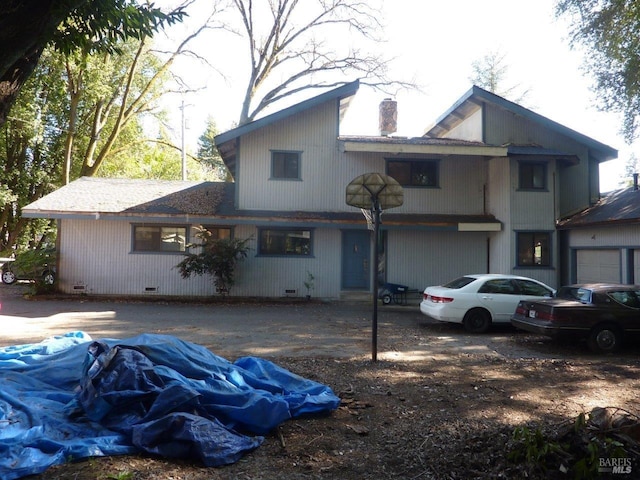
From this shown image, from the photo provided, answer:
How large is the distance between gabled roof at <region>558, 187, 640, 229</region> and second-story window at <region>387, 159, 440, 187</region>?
490cm

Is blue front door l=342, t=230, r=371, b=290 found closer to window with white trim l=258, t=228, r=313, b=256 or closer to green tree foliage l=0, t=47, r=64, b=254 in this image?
window with white trim l=258, t=228, r=313, b=256

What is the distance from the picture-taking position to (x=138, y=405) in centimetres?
440

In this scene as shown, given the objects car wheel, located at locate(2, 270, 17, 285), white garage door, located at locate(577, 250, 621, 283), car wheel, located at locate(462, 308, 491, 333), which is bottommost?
car wheel, located at locate(462, 308, 491, 333)

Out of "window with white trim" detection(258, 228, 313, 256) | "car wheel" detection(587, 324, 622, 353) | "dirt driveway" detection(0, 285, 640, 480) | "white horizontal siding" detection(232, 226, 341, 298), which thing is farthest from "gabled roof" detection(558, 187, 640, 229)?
"window with white trim" detection(258, 228, 313, 256)

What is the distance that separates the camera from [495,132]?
17688 millimetres

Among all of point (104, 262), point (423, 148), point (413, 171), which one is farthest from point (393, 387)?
point (104, 262)

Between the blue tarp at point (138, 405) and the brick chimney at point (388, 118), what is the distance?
16186 millimetres

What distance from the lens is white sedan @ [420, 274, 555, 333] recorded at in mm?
11312

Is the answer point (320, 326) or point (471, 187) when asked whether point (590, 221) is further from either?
point (320, 326)

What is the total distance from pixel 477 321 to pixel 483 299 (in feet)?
1.92

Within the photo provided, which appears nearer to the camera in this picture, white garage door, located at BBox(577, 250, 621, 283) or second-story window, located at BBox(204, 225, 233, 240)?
white garage door, located at BBox(577, 250, 621, 283)

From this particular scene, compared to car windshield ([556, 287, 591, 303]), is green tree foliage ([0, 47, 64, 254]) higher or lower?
higher

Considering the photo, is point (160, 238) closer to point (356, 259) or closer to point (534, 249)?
point (356, 259)

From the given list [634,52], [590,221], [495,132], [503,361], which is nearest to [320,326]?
[503,361]
